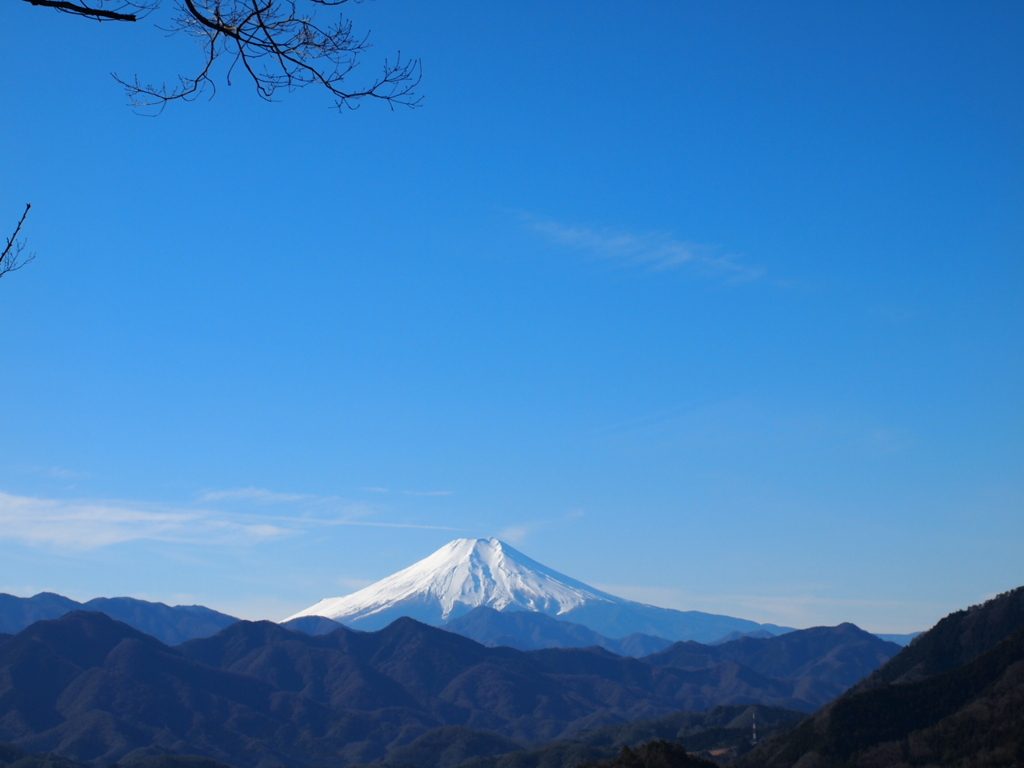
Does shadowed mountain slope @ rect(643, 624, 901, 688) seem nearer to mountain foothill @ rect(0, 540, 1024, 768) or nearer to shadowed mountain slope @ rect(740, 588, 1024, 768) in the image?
mountain foothill @ rect(0, 540, 1024, 768)

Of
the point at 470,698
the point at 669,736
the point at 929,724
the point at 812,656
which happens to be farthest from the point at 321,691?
the point at 812,656

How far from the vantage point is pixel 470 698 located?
14312 cm

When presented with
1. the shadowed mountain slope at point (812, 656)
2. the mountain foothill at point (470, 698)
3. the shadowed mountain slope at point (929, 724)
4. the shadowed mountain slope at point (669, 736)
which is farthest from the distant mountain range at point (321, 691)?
the shadowed mountain slope at point (929, 724)

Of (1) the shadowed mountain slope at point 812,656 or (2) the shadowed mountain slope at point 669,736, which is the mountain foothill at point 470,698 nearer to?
(2) the shadowed mountain slope at point 669,736

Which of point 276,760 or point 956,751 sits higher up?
point 956,751

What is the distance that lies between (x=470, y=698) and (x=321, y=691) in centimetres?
2239

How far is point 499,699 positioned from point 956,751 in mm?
99678

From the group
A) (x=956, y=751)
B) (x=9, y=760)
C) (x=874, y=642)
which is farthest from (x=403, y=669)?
(x=956, y=751)

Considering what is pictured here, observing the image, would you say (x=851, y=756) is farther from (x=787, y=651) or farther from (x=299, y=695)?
(x=787, y=651)

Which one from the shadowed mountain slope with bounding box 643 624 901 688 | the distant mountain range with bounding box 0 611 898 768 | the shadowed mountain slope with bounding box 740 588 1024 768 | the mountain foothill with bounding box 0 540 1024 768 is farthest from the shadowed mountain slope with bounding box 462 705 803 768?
the shadowed mountain slope with bounding box 643 624 901 688

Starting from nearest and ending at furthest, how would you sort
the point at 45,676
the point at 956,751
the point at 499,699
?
the point at 956,751 < the point at 45,676 < the point at 499,699

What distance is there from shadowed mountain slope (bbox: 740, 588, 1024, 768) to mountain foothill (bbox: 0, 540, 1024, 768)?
149 mm

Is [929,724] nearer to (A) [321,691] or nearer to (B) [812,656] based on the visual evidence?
(A) [321,691]

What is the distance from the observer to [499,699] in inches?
5576
